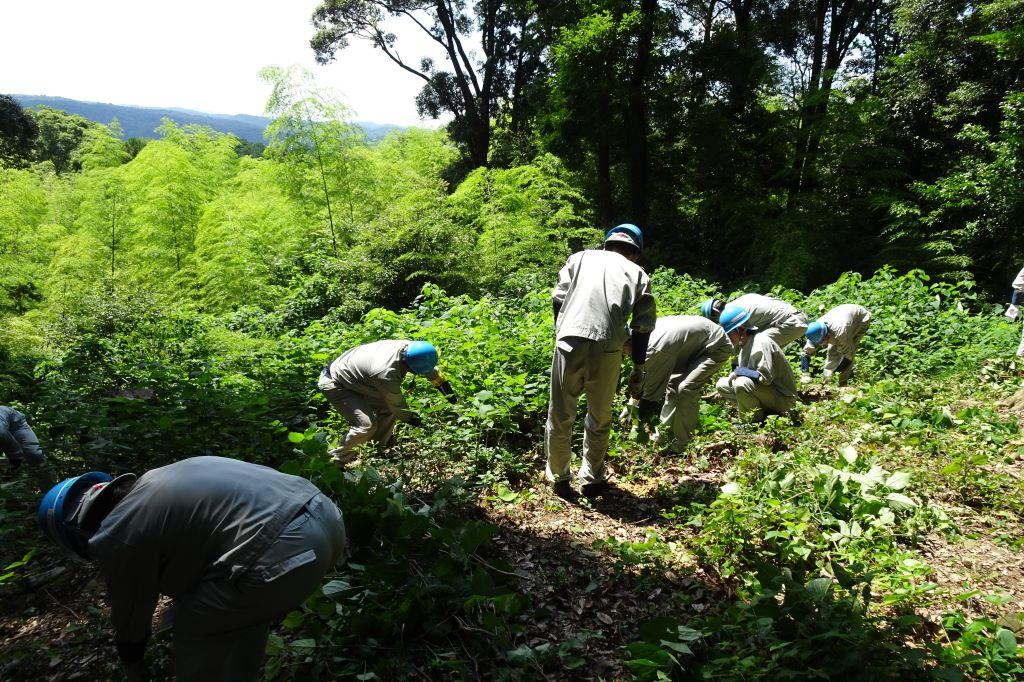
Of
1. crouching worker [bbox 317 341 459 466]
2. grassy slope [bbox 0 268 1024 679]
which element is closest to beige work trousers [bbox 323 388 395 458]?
crouching worker [bbox 317 341 459 466]

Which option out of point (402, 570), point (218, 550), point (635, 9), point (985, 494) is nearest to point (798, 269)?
point (635, 9)

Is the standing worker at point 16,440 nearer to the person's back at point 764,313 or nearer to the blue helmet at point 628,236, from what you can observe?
the blue helmet at point 628,236

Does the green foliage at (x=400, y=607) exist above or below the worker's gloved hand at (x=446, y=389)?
below

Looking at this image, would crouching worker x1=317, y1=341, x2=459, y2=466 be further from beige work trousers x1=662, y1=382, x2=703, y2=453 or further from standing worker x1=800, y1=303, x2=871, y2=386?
standing worker x1=800, y1=303, x2=871, y2=386

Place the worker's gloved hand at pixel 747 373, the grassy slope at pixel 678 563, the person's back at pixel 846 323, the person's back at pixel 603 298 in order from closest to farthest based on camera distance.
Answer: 1. the grassy slope at pixel 678 563
2. the person's back at pixel 603 298
3. the worker's gloved hand at pixel 747 373
4. the person's back at pixel 846 323

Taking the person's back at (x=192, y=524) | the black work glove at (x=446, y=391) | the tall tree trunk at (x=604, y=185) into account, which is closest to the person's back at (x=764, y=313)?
the black work glove at (x=446, y=391)

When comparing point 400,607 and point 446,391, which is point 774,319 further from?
point 400,607

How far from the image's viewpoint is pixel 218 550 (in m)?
1.86

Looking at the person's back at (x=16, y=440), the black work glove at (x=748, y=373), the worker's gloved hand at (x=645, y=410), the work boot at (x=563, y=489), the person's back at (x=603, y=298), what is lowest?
the person's back at (x=16, y=440)

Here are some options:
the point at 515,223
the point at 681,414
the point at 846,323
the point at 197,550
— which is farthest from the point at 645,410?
the point at 515,223

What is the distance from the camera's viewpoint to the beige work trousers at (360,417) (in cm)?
459

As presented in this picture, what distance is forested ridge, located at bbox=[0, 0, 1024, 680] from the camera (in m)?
2.58

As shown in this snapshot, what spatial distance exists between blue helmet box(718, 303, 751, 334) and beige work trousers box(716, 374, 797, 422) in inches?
18.6

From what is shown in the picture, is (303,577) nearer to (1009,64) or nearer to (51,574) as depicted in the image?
(51,574)
